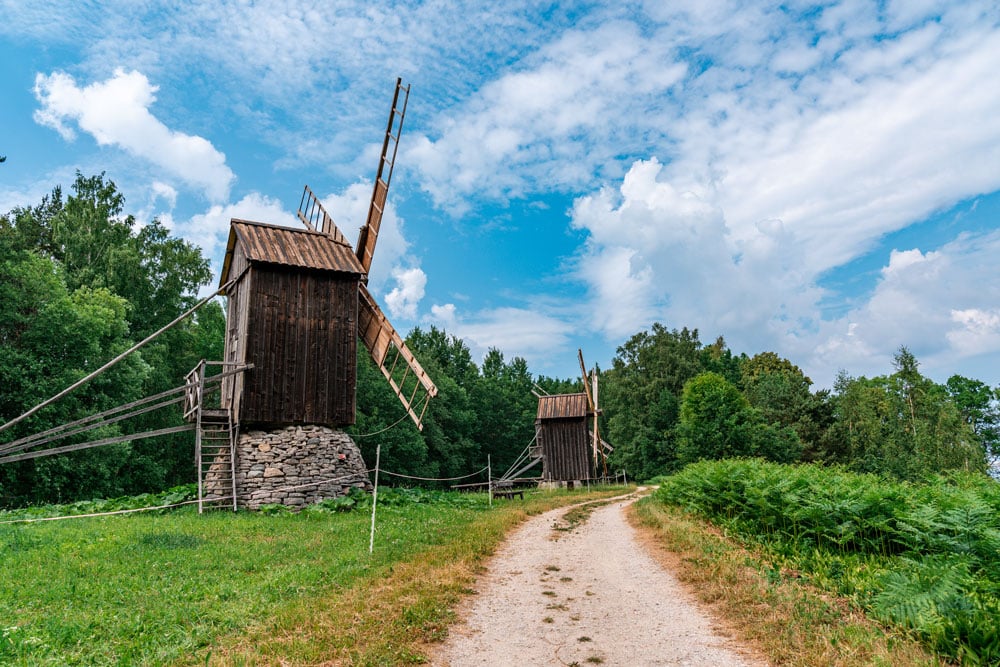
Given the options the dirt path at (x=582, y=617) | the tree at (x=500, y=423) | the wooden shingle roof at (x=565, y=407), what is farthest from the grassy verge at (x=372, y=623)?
the tree at (x=500, y=423)

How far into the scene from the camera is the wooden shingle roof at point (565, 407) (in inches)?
1574

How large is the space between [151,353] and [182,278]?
22.0 ft

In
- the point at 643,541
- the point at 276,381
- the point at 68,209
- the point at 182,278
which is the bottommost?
the point at 643,541

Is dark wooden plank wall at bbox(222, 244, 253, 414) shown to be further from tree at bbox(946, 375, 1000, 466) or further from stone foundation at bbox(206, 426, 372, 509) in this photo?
tree at bbox(946, 375, 1000, 466)

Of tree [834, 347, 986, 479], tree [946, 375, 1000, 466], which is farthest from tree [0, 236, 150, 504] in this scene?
tree [946, 375, 1000, 466]

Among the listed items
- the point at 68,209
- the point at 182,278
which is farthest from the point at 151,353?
the point at 68,209

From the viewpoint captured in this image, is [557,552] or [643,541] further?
[643,541]

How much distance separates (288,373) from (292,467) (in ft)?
9.51

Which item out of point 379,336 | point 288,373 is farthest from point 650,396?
point 288,373

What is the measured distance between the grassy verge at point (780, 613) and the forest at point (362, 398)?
739 centimetres

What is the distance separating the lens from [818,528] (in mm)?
10312

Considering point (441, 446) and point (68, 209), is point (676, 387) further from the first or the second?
point (68, 209)

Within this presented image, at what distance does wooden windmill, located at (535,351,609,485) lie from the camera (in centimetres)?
3991

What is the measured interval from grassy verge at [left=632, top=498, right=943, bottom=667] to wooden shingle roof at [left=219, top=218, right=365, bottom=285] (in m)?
14.1
